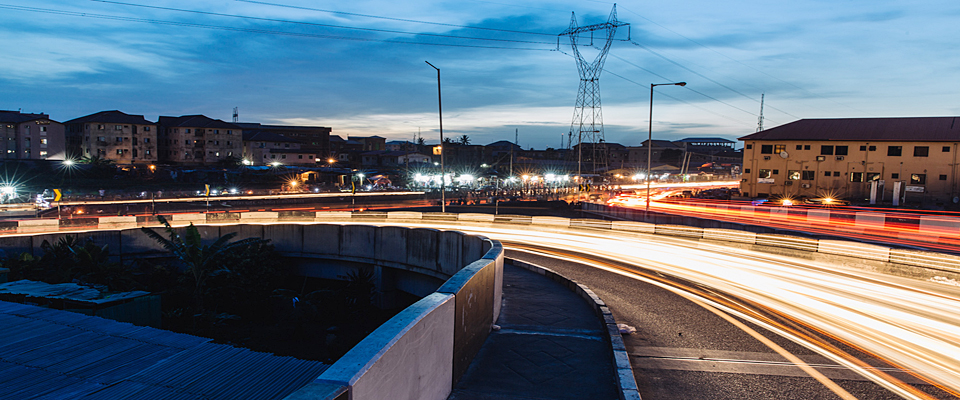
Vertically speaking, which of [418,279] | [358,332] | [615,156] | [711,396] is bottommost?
[358,332]

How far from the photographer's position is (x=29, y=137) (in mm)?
64312

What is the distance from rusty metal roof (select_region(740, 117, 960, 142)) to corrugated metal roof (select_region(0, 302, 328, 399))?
55.6 meters

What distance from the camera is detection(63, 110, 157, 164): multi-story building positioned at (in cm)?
6475

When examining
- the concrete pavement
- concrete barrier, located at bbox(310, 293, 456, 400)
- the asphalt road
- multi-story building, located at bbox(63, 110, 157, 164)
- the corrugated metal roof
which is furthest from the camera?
multi-story building, located at bbox(63, 110, 157, 164)

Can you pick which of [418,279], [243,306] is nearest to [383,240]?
[418,279]

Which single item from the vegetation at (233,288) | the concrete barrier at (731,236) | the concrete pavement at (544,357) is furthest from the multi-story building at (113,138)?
the concrete pavement at (544,357)

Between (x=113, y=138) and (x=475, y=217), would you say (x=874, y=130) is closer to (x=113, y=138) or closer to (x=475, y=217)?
(x=475, y=217)

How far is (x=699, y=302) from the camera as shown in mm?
10875

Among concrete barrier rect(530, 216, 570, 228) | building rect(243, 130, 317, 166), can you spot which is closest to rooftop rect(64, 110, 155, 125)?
building rect(243, 130, 317, 166)

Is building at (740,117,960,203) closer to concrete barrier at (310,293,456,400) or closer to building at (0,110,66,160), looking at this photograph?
concrete barrier at (310,293,456,400)

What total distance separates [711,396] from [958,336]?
526 centimetres

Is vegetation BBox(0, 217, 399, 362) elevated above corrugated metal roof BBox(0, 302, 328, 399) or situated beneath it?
situated beneath

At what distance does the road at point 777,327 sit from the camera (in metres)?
6.46

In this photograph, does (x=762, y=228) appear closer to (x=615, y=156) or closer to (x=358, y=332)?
(x=358, y=332)
